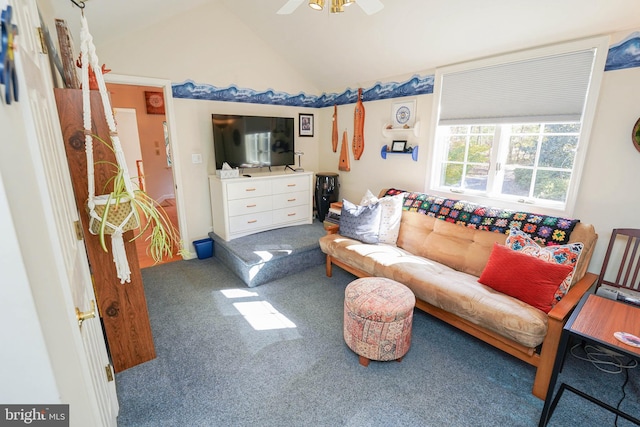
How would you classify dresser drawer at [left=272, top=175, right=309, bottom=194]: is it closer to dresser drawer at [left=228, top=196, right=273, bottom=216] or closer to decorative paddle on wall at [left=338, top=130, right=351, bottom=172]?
dresser drawer at [left=228, top=196, right=273, bottom=216]

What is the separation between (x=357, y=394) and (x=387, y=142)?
9.24ft

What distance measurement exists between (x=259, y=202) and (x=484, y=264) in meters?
2.54

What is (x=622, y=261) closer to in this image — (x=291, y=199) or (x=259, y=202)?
(x=291, y=199)

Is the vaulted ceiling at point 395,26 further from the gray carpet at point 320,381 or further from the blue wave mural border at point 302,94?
the gray carpet at point 320,381

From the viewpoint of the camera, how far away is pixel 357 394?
1788 mm

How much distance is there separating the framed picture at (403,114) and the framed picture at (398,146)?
0.19 metres

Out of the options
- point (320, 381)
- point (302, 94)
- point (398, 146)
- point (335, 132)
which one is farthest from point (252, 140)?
point (320, 381)

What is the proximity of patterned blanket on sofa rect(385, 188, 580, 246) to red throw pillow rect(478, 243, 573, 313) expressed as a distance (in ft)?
1.22

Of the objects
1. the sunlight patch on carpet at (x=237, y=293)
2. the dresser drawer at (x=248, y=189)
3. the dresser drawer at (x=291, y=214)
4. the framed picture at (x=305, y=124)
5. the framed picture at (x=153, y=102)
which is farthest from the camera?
the framed picture at (x=153, y=102)

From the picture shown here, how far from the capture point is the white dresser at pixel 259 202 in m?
3.45

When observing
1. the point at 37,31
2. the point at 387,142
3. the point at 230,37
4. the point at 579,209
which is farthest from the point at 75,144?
the point at 579,209

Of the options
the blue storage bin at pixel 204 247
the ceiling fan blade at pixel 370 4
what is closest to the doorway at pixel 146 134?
the blue storage bin at pixel 204 247

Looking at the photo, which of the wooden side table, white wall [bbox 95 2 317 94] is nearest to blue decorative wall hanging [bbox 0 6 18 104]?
the wooden side table

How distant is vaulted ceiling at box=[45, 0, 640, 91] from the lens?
2.01 m
